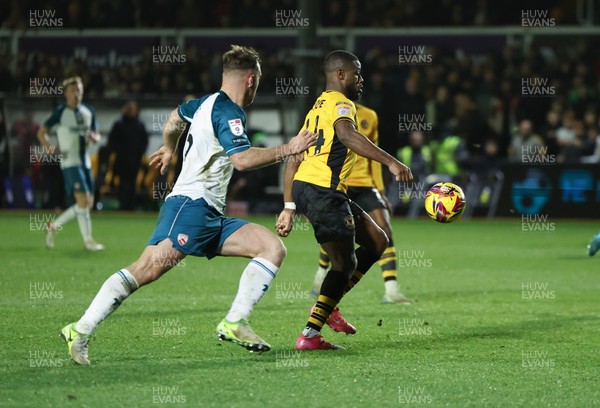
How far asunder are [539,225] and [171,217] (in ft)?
48.0

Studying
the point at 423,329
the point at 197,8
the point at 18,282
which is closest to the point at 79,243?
the point at 18,282

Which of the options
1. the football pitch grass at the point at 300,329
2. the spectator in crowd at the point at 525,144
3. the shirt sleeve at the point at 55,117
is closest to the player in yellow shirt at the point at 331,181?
the football pitch grass at the point at 300,329

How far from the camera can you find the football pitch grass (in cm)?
636

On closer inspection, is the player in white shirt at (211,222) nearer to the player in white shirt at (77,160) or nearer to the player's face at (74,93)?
the player in white shirt at (77,160)

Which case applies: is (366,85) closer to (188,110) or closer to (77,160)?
(77,160)

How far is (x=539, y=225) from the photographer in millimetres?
20859

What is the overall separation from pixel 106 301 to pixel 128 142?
16.1 metres

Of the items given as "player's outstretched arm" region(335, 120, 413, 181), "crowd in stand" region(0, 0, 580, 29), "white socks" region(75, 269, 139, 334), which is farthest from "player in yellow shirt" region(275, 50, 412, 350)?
"crowd in stand" region(0, 0, 580, 29)

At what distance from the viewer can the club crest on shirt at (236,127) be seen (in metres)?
7.04

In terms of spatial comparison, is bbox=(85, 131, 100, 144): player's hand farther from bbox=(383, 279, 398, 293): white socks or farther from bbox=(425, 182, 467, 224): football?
bbox=(425, 182, 467, 224): football

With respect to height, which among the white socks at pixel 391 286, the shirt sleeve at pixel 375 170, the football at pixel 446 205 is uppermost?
the shirt sleeve at pixel 375 170

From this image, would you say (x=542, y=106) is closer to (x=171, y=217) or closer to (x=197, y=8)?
(x=197, y=8)

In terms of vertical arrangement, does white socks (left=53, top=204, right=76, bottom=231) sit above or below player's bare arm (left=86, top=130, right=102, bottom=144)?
below

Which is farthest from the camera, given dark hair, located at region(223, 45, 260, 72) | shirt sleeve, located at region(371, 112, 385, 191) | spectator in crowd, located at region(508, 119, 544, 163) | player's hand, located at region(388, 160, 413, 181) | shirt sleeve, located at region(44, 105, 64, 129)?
spectator in crowd, located at region(508, 119, 544, 163)
